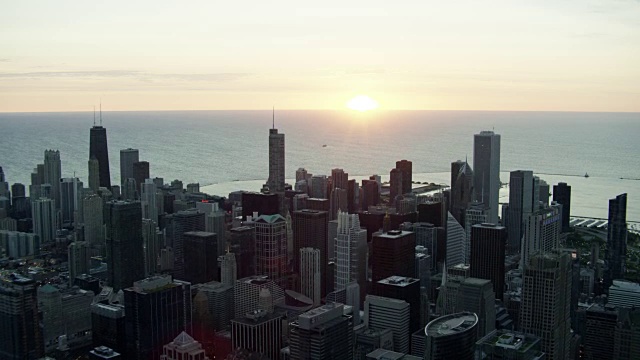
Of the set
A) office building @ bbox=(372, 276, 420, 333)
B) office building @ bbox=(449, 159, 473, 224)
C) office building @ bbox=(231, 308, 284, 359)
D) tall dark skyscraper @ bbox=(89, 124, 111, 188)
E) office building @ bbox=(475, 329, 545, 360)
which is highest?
tall dark skyscraper @ bbox=(89, 124, 111, 188)

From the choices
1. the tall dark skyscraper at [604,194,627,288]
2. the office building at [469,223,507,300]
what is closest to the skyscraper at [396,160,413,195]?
the tall dark skyscraper at [604,194,627,288]

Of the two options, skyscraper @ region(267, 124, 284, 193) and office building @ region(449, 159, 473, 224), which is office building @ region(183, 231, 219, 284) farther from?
office building @ region(449, 159, 473, 224)

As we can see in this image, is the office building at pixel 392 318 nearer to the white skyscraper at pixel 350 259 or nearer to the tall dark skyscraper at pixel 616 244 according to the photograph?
the white skyscraper at pixel 350 259

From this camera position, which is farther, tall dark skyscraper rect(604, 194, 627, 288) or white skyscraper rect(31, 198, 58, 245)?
white skyscraper rect(31, 198, 58, 245)

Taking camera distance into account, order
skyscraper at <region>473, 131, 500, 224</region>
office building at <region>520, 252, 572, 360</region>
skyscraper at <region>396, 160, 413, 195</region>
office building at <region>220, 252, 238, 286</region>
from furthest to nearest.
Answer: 1. skyscraper at <region>396, 160, 413, 195</region>
2. skyscraper at <region>473, 131, 500, 224</region>
3. office building at <region>220, 252, 238, 286</region>
4. office building at <region>520, 252, 572, 360</region>

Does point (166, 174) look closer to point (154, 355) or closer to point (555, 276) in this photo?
point (154, 355)

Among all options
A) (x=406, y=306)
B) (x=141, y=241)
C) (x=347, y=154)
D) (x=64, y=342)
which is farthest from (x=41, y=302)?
(x=347, y=154)
